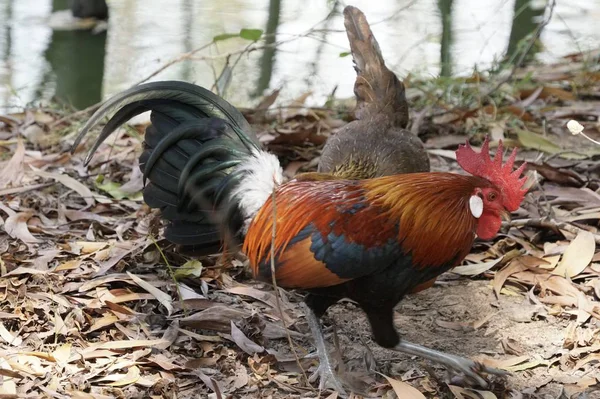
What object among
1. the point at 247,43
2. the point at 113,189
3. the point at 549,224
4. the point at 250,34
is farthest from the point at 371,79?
the point at 247,43

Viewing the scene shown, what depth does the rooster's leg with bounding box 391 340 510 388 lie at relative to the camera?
3678 mm

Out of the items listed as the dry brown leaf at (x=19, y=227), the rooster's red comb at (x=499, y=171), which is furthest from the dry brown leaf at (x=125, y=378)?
the rooster's red comb at (x=499, y=171)

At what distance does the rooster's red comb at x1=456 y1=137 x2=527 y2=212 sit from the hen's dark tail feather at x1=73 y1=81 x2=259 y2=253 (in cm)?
115

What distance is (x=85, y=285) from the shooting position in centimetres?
433

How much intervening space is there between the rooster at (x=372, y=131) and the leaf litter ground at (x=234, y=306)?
760 mm

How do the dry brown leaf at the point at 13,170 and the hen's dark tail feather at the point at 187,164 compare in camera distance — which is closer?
the hen's dark tail feather at the point at 187,164

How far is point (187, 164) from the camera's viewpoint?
4.06 meters

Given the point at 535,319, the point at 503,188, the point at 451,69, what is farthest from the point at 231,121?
the point at 451,69

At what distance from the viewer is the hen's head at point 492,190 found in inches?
145

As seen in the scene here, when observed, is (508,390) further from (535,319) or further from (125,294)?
(125,294)

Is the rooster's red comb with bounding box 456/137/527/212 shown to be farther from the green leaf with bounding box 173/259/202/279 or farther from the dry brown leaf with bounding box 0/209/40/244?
the dry brown leaf with bounding box 0/209/40/244

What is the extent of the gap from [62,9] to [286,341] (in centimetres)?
953

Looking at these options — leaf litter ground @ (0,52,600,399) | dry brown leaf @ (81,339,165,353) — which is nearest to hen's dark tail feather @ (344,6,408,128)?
leaf litter ground @ (0,52,600,399)

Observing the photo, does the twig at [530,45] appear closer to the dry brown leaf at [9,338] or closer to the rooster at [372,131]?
the rooster at [372,131]
